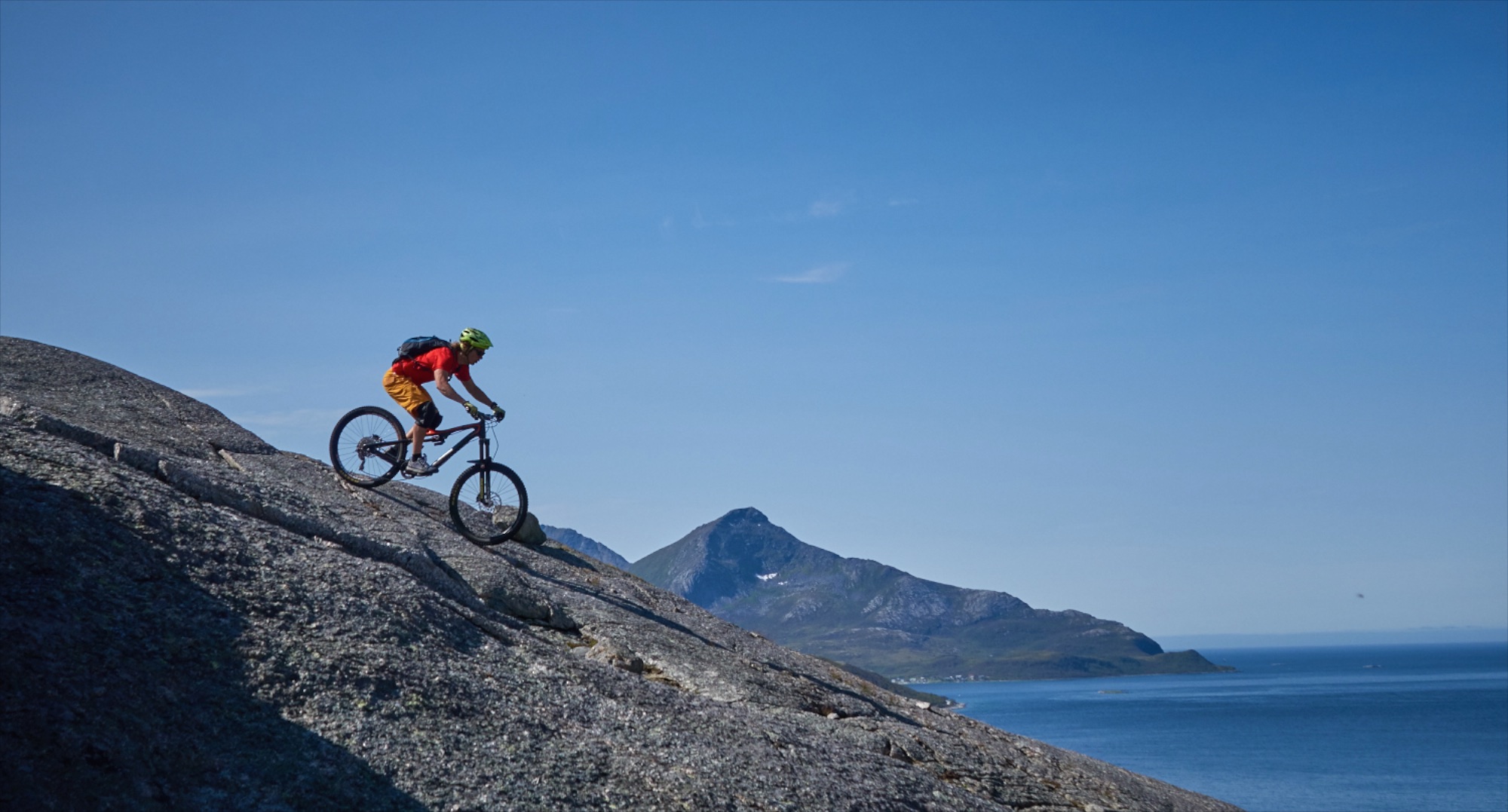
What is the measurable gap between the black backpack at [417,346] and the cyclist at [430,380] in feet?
0.15

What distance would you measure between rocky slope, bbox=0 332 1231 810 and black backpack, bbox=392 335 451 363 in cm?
371

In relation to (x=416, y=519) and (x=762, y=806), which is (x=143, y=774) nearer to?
(x=762, y=806)

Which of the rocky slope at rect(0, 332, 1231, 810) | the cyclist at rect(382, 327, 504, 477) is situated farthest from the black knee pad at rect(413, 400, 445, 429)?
the rocky slope at rect(0, 332, 1231, 810)

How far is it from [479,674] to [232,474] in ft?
17.6

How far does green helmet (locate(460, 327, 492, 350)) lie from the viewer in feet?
58.9

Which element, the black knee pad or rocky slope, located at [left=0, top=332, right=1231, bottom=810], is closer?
rocky slope, located at [left=0, top=332, right=1231, bottom=810]

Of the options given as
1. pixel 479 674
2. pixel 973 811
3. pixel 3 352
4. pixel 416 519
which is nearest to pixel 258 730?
pixel 479 674

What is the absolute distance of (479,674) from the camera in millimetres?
9938

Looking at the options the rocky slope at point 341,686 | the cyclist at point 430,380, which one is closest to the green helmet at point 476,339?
the cyclist at point 430,380

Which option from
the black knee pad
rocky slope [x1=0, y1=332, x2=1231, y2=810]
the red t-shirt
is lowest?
rocky slope [x1=0, y1=332, x2=1231, y2=810]

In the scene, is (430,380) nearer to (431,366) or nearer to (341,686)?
(431,366)

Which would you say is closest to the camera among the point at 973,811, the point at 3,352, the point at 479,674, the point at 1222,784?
Answer: the point at 479,674

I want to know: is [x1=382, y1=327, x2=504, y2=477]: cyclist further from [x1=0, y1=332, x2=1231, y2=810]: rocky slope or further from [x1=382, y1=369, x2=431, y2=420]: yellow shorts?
[x1=0, y1=332, x2=1231, y2=810]: rocky slope

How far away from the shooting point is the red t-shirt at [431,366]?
1788 cm
